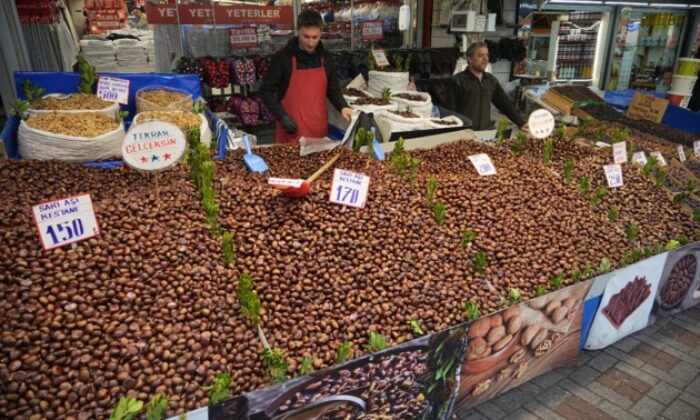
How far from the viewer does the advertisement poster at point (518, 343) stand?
1.95 m

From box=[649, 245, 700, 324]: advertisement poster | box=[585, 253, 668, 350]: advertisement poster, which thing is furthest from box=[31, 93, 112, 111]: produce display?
box=[649, 245, 700, 324]: advertisement poster

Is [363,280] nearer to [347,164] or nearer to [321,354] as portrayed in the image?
[321,354]

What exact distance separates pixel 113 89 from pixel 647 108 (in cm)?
540

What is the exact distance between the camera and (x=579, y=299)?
2.23 meters

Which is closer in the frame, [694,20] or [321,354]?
[321,354]

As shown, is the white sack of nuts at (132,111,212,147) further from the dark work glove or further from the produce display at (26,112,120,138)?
the dark work glove

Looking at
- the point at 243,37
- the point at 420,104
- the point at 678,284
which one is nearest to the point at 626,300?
the point at 678,284

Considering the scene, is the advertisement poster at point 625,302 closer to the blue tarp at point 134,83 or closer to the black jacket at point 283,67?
the blue tarp at point 134,83

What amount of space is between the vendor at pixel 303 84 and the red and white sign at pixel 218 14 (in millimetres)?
2694

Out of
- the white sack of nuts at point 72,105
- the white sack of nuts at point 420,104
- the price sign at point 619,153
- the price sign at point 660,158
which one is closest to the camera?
the white sack of nuts at point 72,105

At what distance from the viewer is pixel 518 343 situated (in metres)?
2.10

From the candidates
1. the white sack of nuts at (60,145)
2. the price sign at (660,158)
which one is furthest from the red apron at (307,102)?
the price sign at (660,158)

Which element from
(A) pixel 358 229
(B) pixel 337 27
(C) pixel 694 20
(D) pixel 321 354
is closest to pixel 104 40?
(B) pixel 337 27

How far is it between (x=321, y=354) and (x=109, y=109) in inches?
96.8
